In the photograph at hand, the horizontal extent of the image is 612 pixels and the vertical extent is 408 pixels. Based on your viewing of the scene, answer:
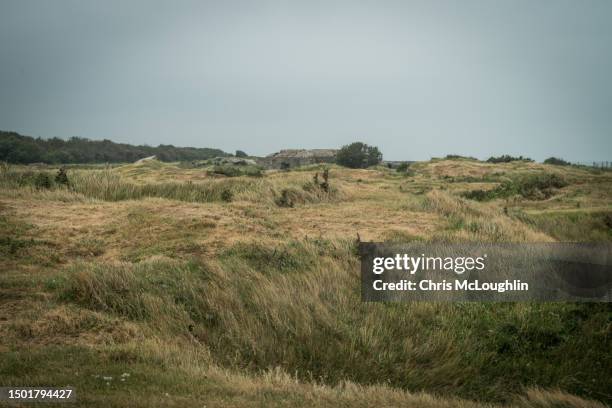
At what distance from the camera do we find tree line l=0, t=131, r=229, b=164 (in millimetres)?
32219

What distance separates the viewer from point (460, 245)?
10.8 meters

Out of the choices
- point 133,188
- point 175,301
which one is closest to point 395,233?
point 175,301

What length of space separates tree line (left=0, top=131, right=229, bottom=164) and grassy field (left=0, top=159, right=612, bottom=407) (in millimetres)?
22254

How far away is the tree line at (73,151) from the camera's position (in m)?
32.2

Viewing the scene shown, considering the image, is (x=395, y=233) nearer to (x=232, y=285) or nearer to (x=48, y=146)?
(x=232, y=285)

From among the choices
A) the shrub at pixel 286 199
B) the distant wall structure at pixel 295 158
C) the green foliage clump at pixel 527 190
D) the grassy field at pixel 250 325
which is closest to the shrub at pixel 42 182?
the grassy field at pixel 250 325

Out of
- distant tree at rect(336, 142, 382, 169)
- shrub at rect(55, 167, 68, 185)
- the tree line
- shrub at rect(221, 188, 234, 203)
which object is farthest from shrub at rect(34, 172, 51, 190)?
distant tree at rect(336, 142, 382, 169)

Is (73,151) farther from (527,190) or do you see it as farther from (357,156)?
(527,190)

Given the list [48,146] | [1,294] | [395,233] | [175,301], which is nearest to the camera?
[1,294]

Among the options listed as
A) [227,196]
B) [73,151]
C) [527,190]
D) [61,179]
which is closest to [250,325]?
[227,196]

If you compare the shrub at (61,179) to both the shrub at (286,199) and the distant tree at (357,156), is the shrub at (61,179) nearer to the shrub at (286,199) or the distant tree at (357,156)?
the shrub at (286,199)

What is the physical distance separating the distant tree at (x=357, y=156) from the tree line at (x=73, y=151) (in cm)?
2330

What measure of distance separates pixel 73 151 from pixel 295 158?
2035 cm

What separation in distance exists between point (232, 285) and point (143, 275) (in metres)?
1.53
